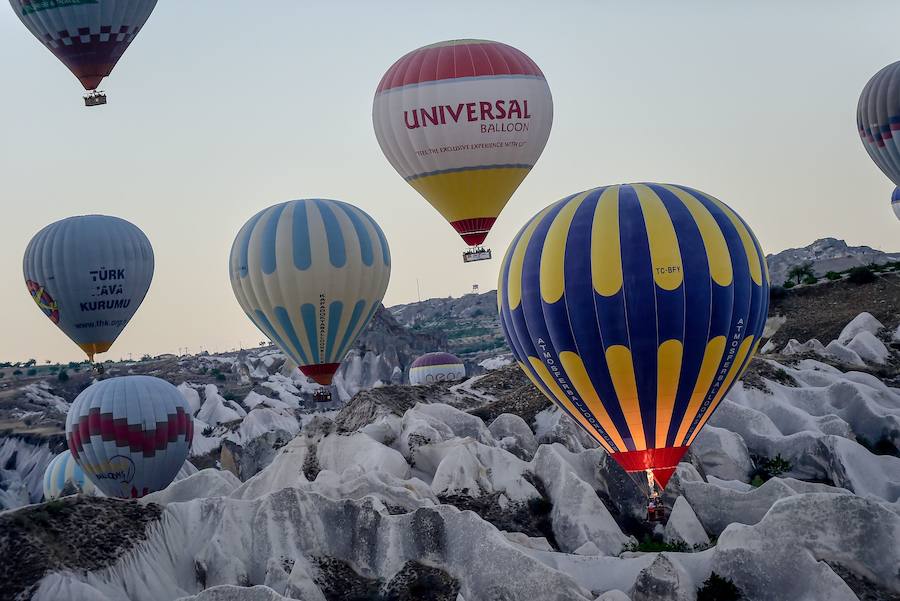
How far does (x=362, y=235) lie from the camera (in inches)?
1929

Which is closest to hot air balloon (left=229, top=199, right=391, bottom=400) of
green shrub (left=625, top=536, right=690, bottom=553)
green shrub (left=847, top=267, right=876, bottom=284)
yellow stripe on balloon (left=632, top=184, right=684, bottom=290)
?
green shrub (left=625, top=536, right=690, bottom=553)

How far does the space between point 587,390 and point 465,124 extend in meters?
13.8

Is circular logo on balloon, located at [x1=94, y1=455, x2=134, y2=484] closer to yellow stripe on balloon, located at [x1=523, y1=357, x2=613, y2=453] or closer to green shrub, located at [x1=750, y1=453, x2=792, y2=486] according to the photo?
green shrub, located at [x1=750, y1=453, x2=792, y2=486]

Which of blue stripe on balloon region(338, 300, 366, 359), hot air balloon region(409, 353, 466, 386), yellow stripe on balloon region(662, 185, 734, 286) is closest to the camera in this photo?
yellow stripe on balloon region(662, 185, 734, 286)

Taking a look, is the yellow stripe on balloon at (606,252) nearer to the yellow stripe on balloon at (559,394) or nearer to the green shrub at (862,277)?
the yellow stripe on balloon at (559,394)

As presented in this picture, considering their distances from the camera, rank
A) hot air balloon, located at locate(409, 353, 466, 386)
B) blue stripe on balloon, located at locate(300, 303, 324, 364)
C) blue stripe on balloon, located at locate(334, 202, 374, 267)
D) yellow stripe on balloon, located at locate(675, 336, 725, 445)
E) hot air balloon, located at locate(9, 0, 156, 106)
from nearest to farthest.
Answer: yellow stripe on balloon, located at locate(675, 336, 725, 445), blue stripe on balloon, located at locate(300, 303, 324, 364), blue stripe on balloon, located at locate(334, 202, 374, 267), hot air balloon, located at locate(9, 0, 156, 106), hot air balloon, located at locate(409, 353, 466, 386)

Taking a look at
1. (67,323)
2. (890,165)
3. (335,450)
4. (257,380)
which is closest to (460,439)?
(335,450)

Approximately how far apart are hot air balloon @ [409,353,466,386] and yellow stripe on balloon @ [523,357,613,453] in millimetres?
66608

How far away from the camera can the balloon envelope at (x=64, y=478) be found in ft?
220

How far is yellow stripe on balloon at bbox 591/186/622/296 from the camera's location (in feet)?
104

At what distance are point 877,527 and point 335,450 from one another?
749 inches

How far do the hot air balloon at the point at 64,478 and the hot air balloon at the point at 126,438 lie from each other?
41.0 feet

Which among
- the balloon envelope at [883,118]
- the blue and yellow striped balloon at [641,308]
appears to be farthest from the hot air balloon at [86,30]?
the balloon envelope at [883,118]

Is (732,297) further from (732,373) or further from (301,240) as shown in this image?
(301,240)
